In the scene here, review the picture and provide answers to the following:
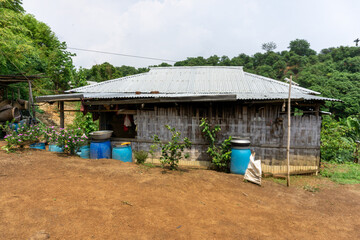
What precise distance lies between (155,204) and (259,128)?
13.7 ft

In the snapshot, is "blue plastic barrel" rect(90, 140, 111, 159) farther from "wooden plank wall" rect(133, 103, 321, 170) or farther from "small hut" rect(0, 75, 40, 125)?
"small hut" rect(0, 75, 40, 125)

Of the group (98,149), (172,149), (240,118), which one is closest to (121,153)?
(98,149)

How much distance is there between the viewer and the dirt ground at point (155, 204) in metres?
2.84

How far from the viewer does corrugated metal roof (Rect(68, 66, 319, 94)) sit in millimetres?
7891

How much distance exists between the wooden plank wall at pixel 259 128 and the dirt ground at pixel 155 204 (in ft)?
2.88

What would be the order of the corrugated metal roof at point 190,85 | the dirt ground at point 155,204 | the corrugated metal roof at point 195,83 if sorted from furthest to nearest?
the corrugated metal roof at point 195,83 → the corrugated metal roof at point 190,85 → the dirt ground at point 155,204

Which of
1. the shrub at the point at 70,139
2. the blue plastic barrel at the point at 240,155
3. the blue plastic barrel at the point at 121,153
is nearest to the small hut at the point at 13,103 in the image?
the shrub at the point at 70,139

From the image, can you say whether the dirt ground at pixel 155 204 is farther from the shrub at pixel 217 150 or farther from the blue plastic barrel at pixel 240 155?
the shrub at pixel 217 150

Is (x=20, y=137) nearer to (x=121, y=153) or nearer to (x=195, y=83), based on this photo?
(x=121, y=153)

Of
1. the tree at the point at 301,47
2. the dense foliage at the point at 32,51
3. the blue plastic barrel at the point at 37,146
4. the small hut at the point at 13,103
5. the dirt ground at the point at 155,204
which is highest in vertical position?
the tree at the point at 301,47

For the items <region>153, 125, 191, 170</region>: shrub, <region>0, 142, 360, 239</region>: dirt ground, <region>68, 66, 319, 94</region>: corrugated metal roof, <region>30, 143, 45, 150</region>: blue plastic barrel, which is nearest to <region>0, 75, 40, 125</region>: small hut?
<region>30, 143, 45, 150</region>: blue plastic barrel

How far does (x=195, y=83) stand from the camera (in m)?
8.80

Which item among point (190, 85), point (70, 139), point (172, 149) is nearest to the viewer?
point (172, 149)

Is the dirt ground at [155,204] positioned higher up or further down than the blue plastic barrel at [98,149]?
further down
